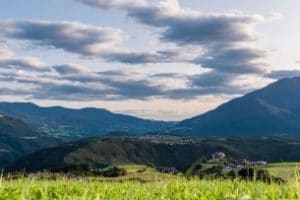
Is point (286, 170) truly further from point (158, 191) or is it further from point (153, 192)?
point (153, 192)

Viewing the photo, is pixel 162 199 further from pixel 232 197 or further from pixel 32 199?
pixel 32 199

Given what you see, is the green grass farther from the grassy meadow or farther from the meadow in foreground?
the meadow in foreground

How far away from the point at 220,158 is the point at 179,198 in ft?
4.42

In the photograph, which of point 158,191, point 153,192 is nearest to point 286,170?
point 158,191

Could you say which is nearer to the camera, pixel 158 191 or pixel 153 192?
pixel 153 192

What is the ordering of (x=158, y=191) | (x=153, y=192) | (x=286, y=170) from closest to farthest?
(x=153, y=192)
(x=158, y=191)
(x=286, y=170)

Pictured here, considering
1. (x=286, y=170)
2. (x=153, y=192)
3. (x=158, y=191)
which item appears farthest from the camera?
(x=286, y=170)

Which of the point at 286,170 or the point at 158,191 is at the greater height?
the point at 158,191

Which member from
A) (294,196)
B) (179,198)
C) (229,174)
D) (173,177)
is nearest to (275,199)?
(294,196)

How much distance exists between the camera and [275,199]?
8.70 m

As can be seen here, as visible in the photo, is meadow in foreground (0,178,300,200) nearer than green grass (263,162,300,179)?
Yes

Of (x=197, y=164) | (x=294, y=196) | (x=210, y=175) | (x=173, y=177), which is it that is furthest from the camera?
(x=210, y=175)

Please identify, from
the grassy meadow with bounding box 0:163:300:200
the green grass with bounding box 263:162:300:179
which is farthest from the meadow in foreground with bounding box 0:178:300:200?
the green grass with bounding box 263:162:300:179

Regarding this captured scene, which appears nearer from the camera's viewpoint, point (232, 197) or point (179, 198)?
point (232, 197)
